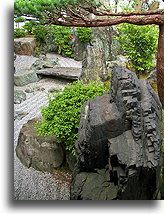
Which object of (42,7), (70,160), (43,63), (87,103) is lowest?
(70,160)

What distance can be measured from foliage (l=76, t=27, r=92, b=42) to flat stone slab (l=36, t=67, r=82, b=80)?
556mm

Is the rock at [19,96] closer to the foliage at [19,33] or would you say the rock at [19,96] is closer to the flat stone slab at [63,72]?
the flat stone slab at [63,72]

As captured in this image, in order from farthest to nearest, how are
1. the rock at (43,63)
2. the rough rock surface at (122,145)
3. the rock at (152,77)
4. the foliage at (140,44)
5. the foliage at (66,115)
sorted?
the rock at (152,77) < the foliage at (140,44) < the rock at (43,63) < the foliage at (66,115) < the rough rock surface at (122,145)

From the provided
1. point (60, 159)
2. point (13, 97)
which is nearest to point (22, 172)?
point (60, 159)

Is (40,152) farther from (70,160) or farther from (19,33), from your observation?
(19,33)

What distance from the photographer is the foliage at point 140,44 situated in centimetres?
337

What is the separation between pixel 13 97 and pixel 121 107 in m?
1.30

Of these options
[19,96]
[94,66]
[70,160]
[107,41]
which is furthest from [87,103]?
[94,66]

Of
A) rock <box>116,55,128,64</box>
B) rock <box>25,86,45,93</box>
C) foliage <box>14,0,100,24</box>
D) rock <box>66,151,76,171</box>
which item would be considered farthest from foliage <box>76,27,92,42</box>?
rock <box>66,151,76,171</box>

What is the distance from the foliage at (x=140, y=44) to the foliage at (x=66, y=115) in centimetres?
107

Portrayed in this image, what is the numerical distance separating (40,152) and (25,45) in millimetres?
1488

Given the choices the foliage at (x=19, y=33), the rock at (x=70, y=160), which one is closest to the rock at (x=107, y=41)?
the foliage at (x=19, y=33)

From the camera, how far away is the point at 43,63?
295cm

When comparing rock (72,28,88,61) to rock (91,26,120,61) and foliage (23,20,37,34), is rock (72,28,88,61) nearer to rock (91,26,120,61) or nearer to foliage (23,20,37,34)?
rock (91,26,120,61)
